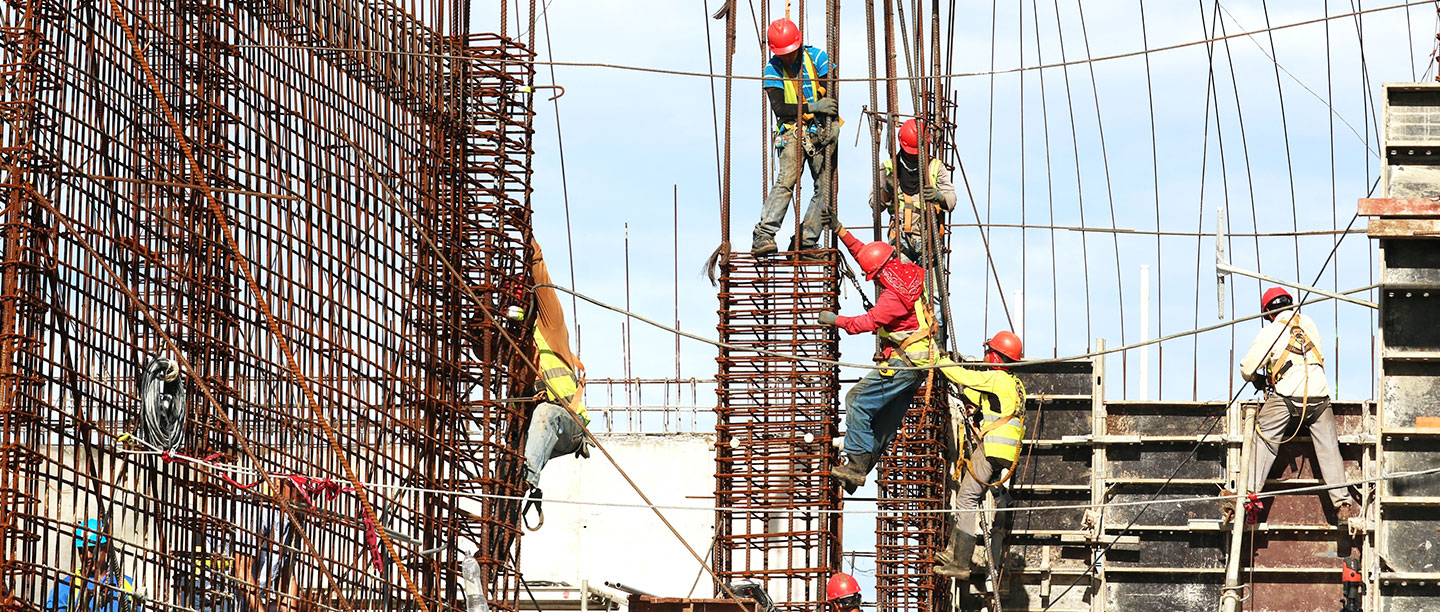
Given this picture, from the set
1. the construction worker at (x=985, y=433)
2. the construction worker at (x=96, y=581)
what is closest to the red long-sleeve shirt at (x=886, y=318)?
the construction worker at (x=985, y=433)

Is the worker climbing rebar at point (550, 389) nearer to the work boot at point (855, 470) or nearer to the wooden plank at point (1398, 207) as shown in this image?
the work boot at point (855, 470)

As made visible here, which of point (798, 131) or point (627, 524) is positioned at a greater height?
point (798, 131)

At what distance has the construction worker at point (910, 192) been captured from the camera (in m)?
19.5

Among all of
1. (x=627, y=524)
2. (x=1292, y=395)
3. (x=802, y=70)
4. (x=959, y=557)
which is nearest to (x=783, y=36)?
(x=802, y=70)

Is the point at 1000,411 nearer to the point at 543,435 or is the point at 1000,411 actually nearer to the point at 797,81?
the point at 797,81

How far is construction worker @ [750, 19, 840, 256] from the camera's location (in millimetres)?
18984

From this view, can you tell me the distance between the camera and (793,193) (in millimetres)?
19203

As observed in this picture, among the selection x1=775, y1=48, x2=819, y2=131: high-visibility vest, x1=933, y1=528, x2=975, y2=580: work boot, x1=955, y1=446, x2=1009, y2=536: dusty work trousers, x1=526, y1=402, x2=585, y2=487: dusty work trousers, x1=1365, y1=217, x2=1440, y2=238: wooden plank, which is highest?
x1=775, y1=48, x2=819, y2=131: high-visibility vest

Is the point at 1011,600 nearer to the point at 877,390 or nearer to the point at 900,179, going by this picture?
Answer: the point at 877,390

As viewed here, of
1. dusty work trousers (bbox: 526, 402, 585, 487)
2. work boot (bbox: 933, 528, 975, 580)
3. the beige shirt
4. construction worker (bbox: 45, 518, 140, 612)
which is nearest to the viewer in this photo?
construction worker (bbox: 45, 518, 140, 612)

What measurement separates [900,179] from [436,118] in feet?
18.0

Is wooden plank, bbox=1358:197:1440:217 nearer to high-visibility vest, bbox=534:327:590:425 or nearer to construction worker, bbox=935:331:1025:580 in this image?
construction worker, bbox=935:331:1025:580

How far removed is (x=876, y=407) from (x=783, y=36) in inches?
145

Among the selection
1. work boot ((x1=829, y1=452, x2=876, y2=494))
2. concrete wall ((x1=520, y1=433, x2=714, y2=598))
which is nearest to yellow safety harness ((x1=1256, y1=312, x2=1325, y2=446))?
work boot ((x1=829, y1=452, x2=876, y2=494))
